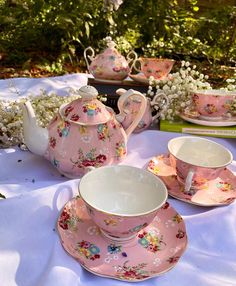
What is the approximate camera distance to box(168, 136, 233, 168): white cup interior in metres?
0.90

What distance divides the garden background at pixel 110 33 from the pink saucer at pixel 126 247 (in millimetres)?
2222

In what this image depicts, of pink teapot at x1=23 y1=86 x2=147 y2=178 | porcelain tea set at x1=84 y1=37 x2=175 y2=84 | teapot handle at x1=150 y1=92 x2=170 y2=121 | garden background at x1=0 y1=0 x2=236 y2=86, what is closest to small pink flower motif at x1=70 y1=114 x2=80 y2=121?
pink teapot at x1=23 y1=86 x2=147 y2=178

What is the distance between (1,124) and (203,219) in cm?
58

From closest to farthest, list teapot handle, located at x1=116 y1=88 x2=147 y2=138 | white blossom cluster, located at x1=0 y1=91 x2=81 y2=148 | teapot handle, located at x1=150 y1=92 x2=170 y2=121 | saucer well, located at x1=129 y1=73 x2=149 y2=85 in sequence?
1. teapot handle, located at x1=116 y1=88 x2=147 y2=138
2. white blossom cluster, located at x1=0 y1=91 x2=81 y2=148
3. teapot handle, located at x1=150 y1=92 x2=170 y2=121
4. saucer well, located at x1=129 y1=73 x2=149 y2=85

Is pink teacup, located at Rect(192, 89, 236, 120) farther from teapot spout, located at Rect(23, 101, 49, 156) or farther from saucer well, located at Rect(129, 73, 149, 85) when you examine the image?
teapot spout, located at Rect(23, 101, 49, 156)

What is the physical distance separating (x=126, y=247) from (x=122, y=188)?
0.42 ft

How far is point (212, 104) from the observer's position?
1128mm

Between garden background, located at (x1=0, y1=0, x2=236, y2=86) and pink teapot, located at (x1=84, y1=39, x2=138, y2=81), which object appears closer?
pink teapot, located at (x1=84, y1=39, x2=138, y2=81)

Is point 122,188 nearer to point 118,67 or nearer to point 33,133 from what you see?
point 33,133

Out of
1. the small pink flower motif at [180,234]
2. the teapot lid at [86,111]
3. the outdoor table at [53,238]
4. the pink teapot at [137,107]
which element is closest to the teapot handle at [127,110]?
the pink teapot at [137,107]

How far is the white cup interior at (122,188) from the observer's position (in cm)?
72

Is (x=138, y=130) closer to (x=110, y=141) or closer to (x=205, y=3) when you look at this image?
(x=110, y=141)

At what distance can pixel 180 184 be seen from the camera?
0.86 meters

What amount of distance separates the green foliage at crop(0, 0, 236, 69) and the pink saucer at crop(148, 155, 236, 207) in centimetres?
212
